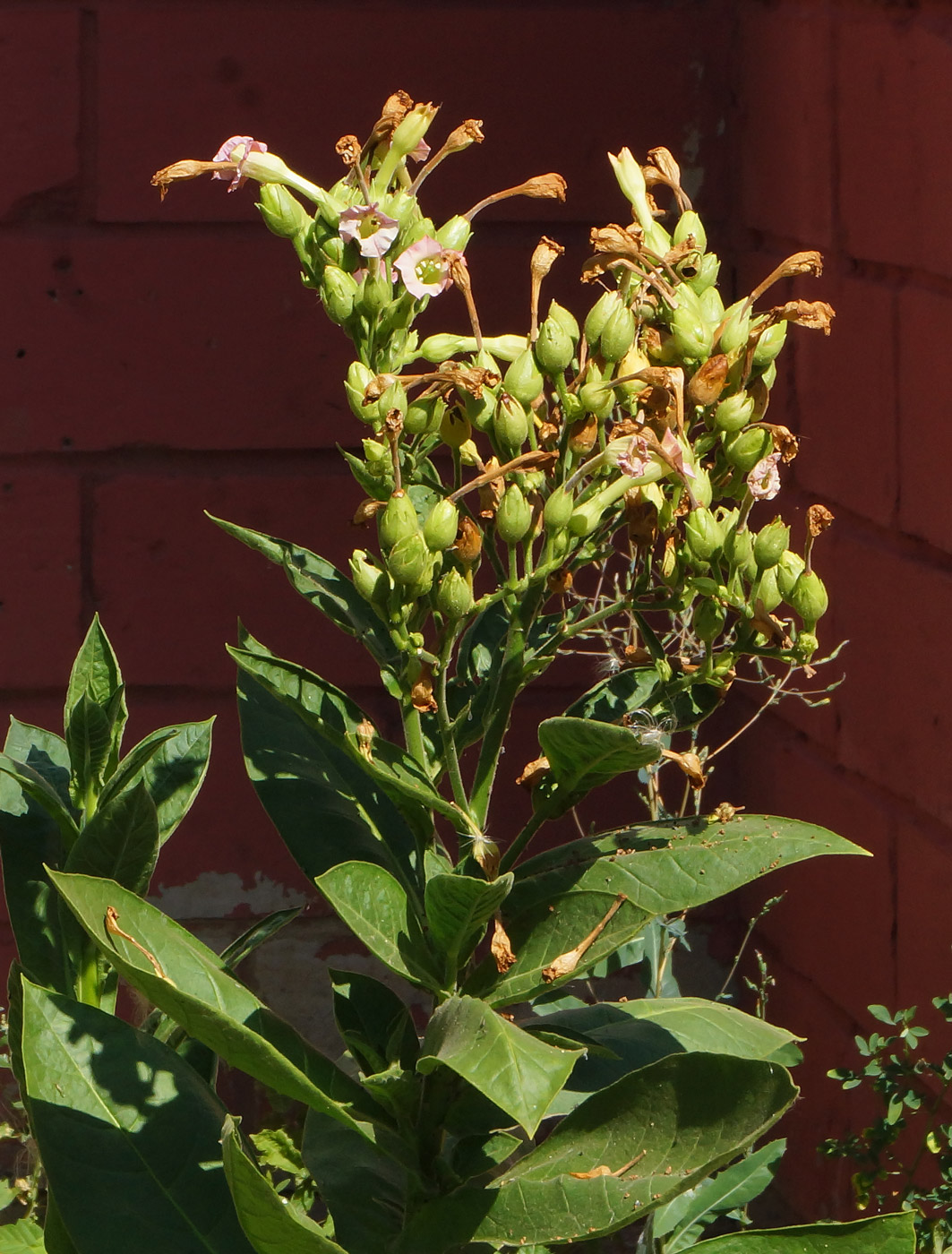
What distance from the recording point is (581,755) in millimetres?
784

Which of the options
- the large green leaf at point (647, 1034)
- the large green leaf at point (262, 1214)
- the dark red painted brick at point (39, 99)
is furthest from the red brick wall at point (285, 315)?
the large green leaf at point (262, 1214)

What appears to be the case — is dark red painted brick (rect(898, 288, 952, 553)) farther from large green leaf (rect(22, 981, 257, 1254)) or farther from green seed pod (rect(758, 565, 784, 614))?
large green leaf (rect(22, 981, 257, 1254))

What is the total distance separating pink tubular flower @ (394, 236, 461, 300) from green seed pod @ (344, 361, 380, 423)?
0.17 feet

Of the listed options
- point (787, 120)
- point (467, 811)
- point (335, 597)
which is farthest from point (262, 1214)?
point (787, 120)

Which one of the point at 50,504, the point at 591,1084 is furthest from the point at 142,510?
the point at 591,1084

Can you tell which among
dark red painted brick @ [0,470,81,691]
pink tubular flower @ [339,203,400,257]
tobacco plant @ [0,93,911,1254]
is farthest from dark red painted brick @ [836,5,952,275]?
dark red painted brick @ [0,470,81,691]

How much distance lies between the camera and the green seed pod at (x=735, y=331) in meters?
0.78

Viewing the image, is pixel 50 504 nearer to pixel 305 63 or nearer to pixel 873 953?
pixel 305 63

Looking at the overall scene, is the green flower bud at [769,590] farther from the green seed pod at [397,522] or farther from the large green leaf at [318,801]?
the large green leaf at [318,801]

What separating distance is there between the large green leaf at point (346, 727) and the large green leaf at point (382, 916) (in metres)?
0.05

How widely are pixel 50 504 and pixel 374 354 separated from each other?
92 cm

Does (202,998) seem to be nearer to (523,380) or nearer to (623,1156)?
(623,1156)

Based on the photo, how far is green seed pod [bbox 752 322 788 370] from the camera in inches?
31.5

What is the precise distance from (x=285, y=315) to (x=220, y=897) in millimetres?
695
